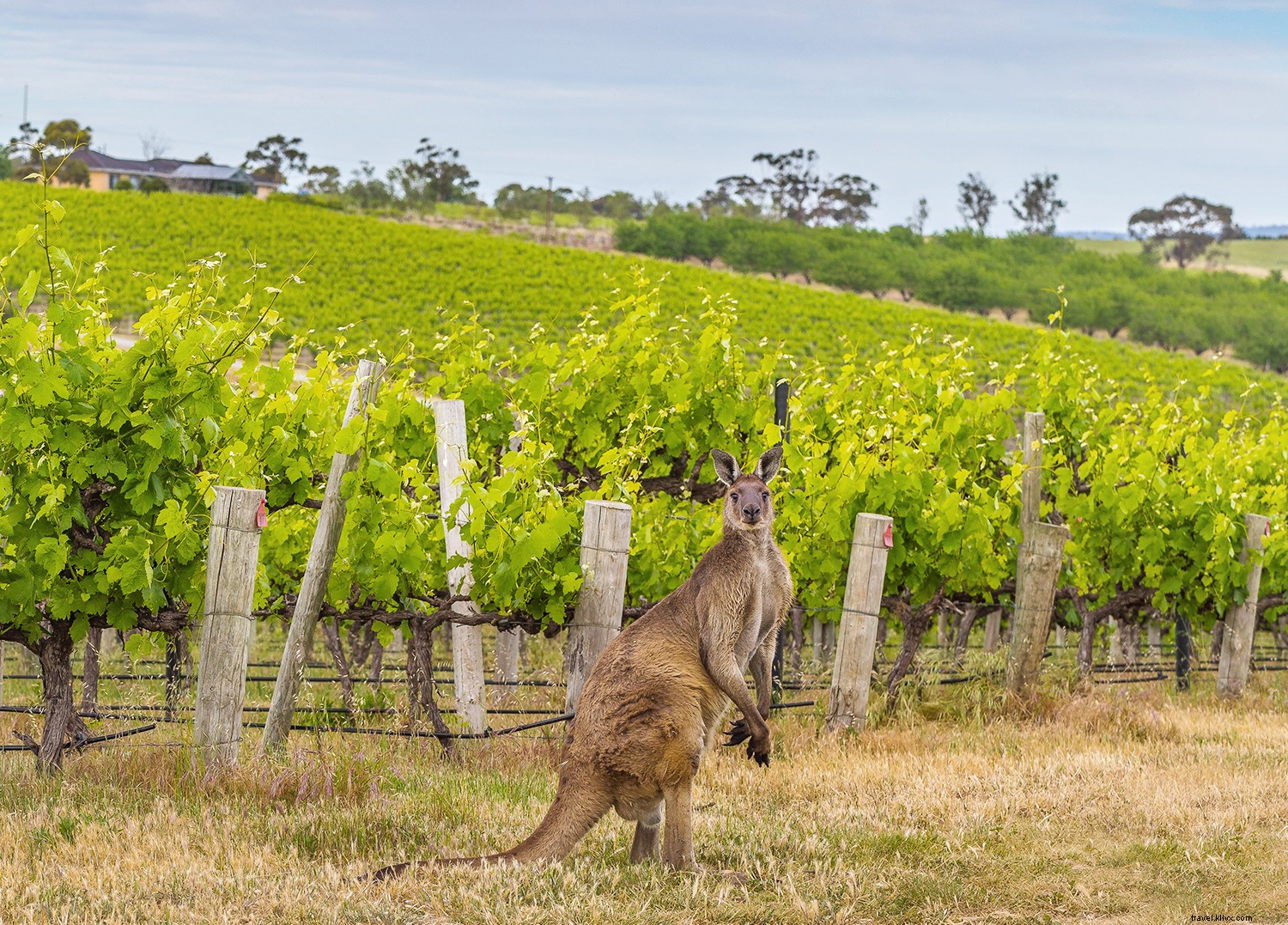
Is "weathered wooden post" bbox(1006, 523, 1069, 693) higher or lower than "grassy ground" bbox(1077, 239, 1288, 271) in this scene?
lower

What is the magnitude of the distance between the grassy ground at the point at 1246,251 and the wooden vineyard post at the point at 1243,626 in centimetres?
12130

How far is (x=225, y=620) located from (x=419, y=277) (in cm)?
5303

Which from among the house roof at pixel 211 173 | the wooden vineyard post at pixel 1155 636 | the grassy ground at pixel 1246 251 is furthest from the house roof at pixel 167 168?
the wooden vineyard post at pixel 1155 636

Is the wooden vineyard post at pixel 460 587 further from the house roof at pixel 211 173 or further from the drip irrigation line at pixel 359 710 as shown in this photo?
the house roof at pixel 211 173

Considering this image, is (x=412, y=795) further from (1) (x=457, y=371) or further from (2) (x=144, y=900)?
(1) (x=457, y=371)

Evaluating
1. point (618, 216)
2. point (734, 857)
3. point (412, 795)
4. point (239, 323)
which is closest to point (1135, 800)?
point (734, 857)

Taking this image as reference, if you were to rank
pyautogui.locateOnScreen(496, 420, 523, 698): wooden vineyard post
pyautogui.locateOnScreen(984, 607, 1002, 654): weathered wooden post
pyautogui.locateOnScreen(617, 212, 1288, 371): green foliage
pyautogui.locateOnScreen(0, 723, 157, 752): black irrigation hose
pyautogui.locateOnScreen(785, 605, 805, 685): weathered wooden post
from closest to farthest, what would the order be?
pyautogui.locateOnScreen(0, 723, 157, 752): black irrigation hose
pyautogui.locateOnScreen(496, 420, 523, 698): wooden vineyard post
pyautogui.locateOnScreen(785, 605, 805, 685): weathered wooden post
pyautogui.locateOnScreen(984, 607, 1002, 654): weathered wooden post
pyautogui.locateOnScreen(617, 212, 1288, 371): green foliage

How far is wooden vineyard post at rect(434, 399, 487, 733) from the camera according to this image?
7.76 m

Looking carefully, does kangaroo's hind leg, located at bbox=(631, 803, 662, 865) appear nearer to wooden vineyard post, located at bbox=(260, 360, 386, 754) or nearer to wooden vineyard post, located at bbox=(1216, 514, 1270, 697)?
wooden vineyard post, located at bbox=(260, 360, 386, 754)

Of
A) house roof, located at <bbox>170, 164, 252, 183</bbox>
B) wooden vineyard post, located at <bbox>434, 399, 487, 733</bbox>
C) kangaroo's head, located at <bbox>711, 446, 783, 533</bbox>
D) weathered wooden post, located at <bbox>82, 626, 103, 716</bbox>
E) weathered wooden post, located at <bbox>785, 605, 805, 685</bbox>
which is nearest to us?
kangaroo's head, located at <bbox>711, 446, 783, 533</bbox>

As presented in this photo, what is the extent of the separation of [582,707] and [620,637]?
1.11ft

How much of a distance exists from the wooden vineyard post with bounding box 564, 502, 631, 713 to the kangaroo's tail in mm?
2112

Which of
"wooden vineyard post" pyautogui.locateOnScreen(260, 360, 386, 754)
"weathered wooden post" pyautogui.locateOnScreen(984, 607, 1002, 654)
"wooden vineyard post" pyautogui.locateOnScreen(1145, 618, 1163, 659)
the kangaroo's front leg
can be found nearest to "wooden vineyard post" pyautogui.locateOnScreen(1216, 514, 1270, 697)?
"weathered wooden post" pyautogui.locateOnScreen(984, 607, 1002, 654)

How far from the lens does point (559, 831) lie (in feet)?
17.0
